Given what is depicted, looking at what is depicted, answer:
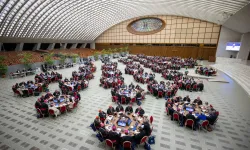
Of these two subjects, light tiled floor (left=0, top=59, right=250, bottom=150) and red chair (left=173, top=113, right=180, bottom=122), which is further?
red chair (left=173, top=113, right=180, bottom=122)

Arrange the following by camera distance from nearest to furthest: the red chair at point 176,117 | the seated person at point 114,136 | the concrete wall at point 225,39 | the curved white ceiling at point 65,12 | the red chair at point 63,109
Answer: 1. the seated person at point 114,136
2. the red chair at point 176,117
3. the red chair at point 63,109
4. the curved white ceiling at point 65,12
5. the concrete wall at point 225,39

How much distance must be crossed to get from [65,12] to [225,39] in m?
36.7

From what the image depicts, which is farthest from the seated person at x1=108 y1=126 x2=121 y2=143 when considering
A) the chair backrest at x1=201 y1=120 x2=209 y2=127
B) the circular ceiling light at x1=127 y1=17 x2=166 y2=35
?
the circular ceiling light at x1=127 y1=17 x2=166 y2=35

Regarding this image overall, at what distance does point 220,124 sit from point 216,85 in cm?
945

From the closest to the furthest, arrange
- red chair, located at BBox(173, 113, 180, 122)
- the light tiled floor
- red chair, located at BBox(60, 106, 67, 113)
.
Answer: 1. the light tiled floor
2. red chair, located at BBox(173, 113, 180, 122)
3. red chair, located at BBox(60, 106, 67, 113)

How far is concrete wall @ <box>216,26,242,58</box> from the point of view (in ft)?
96.7

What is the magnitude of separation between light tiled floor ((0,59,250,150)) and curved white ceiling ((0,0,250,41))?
14377 mm

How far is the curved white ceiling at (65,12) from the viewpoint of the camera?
22.2m

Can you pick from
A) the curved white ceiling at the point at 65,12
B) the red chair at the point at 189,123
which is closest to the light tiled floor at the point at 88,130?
the red chair at the point at 189,123

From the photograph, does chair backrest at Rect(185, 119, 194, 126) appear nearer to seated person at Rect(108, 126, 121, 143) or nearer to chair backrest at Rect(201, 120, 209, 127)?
chair backrest at Rect(201, 120, 209, 127)

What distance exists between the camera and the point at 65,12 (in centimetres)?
2994

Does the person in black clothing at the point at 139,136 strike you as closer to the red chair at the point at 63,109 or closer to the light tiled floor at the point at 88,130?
the light tiled floor at the point at 88,130

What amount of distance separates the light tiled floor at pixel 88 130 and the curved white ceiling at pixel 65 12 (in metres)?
14.4

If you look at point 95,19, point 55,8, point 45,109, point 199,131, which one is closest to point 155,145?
point 199,131
